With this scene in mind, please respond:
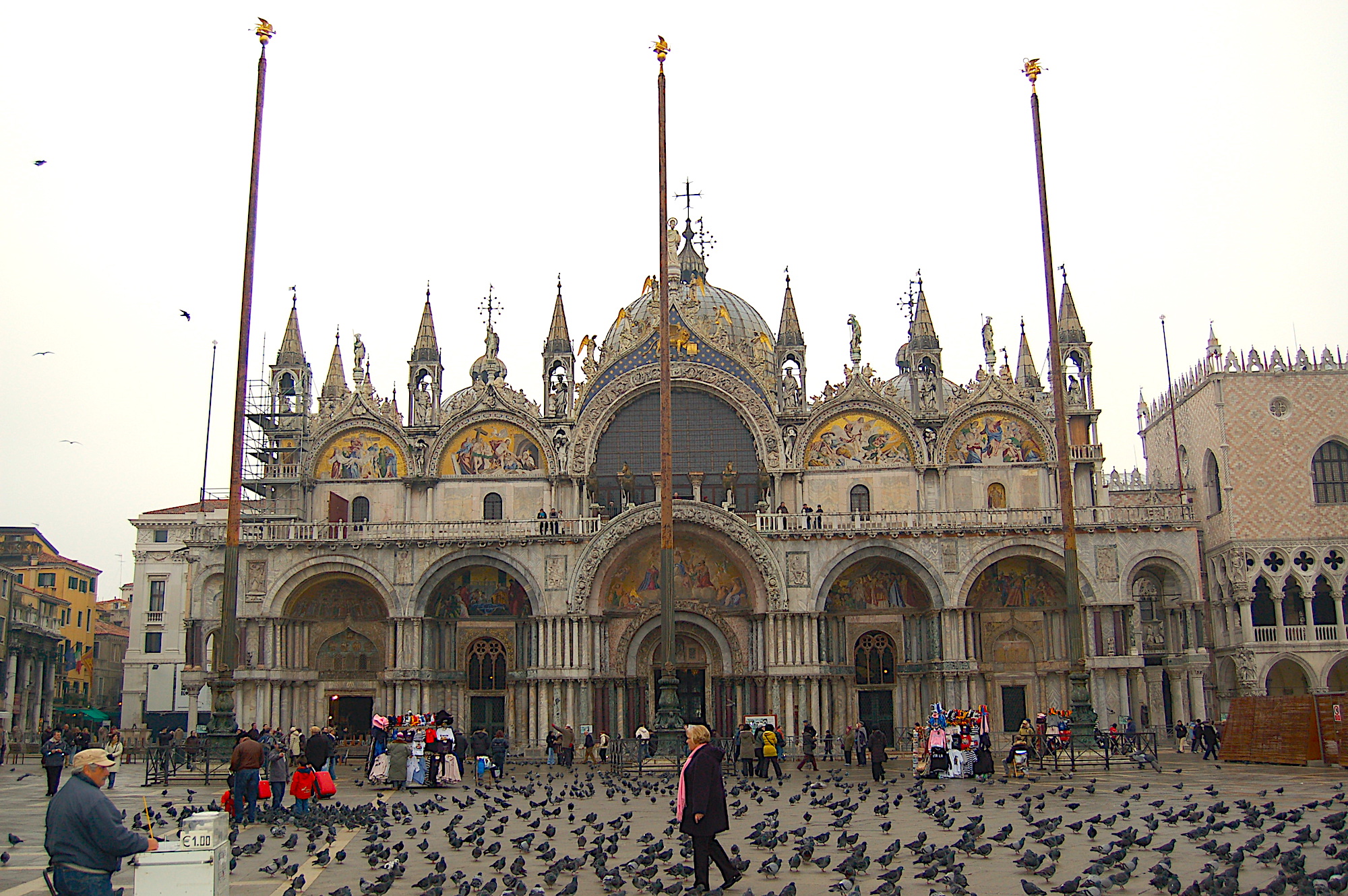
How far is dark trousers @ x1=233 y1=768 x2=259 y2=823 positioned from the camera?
19.8 meters

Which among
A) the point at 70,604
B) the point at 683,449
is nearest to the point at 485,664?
the point at 683,449

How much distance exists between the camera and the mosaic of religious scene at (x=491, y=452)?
46.8m

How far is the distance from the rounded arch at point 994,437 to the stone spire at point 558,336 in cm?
1468

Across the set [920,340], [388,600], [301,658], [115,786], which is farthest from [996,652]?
[115,786]

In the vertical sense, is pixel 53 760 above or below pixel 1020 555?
below

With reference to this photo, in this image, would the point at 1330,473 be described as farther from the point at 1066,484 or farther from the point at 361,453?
the point at 361,453

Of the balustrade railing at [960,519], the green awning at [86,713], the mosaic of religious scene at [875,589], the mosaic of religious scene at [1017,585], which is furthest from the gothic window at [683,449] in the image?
the green awning at [86,713]

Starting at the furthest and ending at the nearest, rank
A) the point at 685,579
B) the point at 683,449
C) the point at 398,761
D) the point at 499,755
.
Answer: the point at 683,449 → the point at 685,579 → the point at 499,755 → the point at 398,761

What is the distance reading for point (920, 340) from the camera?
48.0 m

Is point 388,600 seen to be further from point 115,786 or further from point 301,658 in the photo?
point 115,786

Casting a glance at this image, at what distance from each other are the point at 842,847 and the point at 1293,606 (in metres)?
40.7

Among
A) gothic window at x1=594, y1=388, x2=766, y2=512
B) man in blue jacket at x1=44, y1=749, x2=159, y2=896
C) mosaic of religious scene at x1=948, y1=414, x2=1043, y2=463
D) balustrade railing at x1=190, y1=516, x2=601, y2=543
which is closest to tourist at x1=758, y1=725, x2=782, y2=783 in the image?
balustrade railing at x1=190, y1=516, x2=601, y2=543

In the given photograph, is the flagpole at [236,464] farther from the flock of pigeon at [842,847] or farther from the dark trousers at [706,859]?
the dark trousers at [706,859]

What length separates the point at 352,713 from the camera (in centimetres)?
4541
